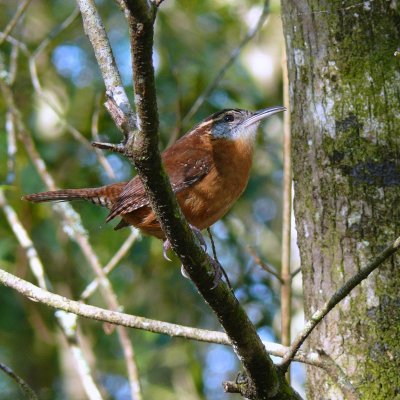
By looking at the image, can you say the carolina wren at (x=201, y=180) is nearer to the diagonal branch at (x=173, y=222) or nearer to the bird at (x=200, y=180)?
the bird at (x=200, y=180)

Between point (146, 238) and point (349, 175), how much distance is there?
289 centimetres

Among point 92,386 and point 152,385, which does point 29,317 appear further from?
point 92,386

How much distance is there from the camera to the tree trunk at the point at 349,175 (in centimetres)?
277

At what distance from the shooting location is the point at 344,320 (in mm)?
2816

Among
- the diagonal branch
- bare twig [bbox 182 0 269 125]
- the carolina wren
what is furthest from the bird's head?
the diagonal branch

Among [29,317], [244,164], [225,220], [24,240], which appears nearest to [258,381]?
[244,164]

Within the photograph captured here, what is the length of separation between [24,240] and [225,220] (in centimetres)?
204

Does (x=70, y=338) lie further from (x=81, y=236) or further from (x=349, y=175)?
(x=349, y=175)

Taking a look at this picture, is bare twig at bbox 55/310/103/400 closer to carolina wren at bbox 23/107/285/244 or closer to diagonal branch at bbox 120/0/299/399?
carolina wren at bbox 23/107/285/244

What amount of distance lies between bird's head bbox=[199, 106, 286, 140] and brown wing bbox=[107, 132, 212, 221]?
231 mm

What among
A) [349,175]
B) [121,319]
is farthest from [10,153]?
[349,175]

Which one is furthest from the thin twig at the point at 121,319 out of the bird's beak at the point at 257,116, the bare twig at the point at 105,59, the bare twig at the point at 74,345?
the bird's beak at the point at 257,116

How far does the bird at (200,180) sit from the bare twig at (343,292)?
143 cm

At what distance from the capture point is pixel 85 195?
420 centimetres
